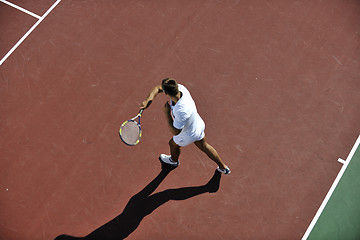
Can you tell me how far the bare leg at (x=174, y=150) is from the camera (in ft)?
18.1

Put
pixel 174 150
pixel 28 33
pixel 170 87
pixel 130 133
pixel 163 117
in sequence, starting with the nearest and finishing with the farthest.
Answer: pixel 170 87 < pixel 130 133 < pixel 174 150 < pixel 163 117 < pixel 28 33

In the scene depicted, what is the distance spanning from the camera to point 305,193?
19.4 feet

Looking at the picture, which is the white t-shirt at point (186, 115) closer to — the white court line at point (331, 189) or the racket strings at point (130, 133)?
the racket strings at point (130, 133)

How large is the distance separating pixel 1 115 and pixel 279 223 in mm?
4941

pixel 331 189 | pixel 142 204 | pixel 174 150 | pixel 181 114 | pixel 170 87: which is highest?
pixel 331 189

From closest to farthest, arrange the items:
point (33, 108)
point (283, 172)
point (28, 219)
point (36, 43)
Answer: point (28, 219), point (283, 172), point (33, 108), point (36, 43)

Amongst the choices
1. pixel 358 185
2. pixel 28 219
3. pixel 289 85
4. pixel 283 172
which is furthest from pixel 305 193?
pixel 28 219

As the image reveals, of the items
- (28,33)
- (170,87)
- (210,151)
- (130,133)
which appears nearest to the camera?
(170,87)

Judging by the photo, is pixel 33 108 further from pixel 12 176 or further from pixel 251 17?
pixel 251 17

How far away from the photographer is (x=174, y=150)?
5.63 m

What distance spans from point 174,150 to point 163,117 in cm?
95

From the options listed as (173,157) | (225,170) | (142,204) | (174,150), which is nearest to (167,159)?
(173,157)

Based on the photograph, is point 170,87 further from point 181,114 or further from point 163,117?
point 163,117

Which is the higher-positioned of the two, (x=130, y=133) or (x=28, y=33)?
(x=28, y=33)
